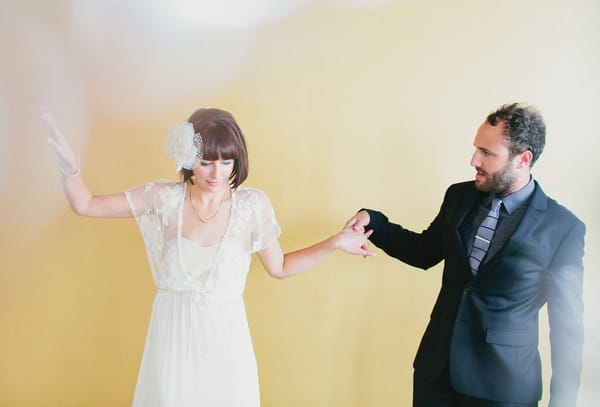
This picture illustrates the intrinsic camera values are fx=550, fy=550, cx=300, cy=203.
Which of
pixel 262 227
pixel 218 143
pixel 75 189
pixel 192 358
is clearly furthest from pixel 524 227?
pixel 75 189

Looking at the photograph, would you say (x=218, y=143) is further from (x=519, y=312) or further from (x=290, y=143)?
(x=519, y=312)

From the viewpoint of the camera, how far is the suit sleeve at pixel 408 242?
190 cm

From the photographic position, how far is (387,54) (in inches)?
82.5

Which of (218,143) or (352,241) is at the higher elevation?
(218,143)

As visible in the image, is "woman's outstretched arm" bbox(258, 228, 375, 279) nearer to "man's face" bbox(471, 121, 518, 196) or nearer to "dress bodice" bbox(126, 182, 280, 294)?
"dress bodice" bbox(126, 182, 280, 294)

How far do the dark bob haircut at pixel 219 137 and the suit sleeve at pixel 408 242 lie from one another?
1.79 ft

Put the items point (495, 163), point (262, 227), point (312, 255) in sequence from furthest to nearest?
point (312, 255) → point (262, 227) → point (495, 163)

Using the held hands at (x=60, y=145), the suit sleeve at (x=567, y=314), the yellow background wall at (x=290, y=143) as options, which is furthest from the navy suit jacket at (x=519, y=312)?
the held hands at (x=60, y=145)

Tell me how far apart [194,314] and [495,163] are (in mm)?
1015

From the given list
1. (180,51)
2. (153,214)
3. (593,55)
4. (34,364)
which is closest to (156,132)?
(180,51)

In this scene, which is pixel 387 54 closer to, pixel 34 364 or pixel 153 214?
pixel 153 214

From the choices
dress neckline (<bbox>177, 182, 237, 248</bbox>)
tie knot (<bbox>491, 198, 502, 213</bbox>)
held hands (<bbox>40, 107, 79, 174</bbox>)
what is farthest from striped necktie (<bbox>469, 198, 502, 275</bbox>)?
held hands (<bbox>40, 107, 79, 174</bbox>)

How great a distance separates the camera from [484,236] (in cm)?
167

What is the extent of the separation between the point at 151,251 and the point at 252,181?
59 centimetres
